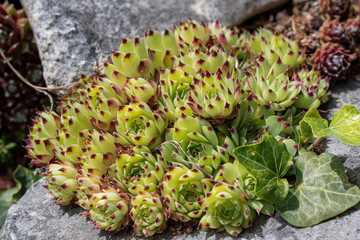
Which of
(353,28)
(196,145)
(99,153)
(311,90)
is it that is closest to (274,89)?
(311,90)

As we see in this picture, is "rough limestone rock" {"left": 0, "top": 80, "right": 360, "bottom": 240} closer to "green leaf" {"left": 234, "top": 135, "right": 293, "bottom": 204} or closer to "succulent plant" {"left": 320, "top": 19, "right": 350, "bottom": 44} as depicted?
"green leaf" {"left": 234, "top": 135, "right": 293, "bottom": 204}

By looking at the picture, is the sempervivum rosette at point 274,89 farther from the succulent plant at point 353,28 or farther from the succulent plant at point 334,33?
the succulent plant at point 353,28

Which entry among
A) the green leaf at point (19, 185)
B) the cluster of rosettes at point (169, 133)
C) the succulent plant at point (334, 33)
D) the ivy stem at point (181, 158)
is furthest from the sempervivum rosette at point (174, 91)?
the green leaf at point (19, 185)

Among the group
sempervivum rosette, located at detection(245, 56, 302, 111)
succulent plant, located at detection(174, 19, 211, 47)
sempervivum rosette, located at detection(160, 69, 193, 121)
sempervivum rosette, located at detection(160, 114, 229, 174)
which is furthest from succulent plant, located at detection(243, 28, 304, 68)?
sempervivum rosette, located at detection(160, 114, 229, 174)

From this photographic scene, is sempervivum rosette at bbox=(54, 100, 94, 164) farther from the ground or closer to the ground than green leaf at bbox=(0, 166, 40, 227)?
farther from the ground

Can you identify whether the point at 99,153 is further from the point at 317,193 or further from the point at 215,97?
the point at 317,193

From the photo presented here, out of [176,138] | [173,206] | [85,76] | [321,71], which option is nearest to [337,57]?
[321,71]
